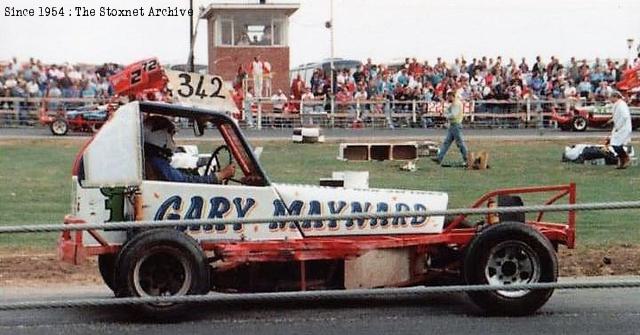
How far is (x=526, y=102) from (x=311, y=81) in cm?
717

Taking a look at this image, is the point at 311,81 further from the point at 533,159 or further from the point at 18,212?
the point at 18,212

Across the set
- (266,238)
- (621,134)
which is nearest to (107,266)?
(266,238)

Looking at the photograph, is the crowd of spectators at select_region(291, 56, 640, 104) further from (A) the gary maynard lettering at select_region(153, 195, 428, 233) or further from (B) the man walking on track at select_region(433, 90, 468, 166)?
(A) the gary maynard lettering at select_region(153, 195, 428, 233)

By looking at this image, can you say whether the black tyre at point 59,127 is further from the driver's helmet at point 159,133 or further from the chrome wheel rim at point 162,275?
the chrome wheel rim at point 162,275

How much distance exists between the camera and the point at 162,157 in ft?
28.0

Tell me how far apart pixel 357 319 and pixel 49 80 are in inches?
1095

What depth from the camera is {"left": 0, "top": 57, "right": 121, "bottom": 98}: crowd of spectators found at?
33.9 m

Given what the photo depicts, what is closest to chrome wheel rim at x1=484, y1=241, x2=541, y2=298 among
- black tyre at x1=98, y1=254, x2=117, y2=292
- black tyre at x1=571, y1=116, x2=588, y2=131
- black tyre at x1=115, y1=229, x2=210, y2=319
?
black tyre at x1=115, y1=229, x2=210, y2=319

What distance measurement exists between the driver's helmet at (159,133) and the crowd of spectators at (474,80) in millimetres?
26632

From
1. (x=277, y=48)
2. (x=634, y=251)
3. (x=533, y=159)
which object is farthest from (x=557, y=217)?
(x=277, y=48)

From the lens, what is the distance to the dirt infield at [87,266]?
33.0 ft

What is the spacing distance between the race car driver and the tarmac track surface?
38.0 inches

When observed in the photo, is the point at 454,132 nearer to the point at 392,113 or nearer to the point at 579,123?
the point at 579,123

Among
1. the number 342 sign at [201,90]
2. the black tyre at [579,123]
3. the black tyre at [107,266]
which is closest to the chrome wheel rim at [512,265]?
the number 342 sign at [201,90]
